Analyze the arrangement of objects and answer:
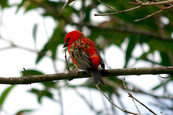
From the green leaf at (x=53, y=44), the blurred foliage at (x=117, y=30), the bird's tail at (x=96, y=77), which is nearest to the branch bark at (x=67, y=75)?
the bird's tail at (x=96, y=77)

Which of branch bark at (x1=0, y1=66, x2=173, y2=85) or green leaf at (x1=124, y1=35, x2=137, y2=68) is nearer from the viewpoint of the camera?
branch bark at (x1=0, y1=66, x2=173, y2=85)

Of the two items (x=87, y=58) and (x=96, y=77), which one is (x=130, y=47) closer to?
(x=87, y=58)

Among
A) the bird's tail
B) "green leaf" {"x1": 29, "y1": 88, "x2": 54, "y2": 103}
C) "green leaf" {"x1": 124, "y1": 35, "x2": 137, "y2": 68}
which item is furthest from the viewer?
"green leaf" {"x1": 29, "y1": 88, "x2": 54, "y2": 103}

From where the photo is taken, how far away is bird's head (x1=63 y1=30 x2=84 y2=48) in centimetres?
601

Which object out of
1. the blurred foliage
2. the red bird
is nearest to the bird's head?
the blurred foliage

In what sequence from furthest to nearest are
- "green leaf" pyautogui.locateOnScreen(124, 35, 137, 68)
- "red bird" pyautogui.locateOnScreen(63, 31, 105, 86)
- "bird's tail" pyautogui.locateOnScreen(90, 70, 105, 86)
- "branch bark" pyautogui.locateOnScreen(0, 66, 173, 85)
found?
"green leaf" pyautogui.locateOnScreen(124, 35, 137, 68), "red bird" pyautogui.locateOnScreen(63, 31, 105, 86), "bird's tail" pyautogui.locateOnScreen(90, 70, 105, 86), "branch bark" pyautogui.locateOnScreen(0, 66, 173, 85)

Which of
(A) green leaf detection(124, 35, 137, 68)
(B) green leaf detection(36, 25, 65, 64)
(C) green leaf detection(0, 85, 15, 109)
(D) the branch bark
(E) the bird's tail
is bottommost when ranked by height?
(D) the branch bark

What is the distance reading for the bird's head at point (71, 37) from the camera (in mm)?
6012

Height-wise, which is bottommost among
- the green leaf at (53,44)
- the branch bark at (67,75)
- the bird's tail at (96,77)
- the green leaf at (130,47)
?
the branch bark at (67,75)

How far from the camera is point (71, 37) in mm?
6016

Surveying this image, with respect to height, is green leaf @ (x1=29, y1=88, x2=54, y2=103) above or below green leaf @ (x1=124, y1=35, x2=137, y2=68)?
below

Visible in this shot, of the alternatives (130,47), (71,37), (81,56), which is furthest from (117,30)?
(81,56)

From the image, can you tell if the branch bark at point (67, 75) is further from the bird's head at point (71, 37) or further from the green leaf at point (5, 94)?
the bird's head at point (71, 37)

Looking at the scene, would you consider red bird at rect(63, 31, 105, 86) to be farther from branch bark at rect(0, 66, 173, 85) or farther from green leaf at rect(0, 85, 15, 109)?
green leaf at rect(0, 85, 15, 109)
